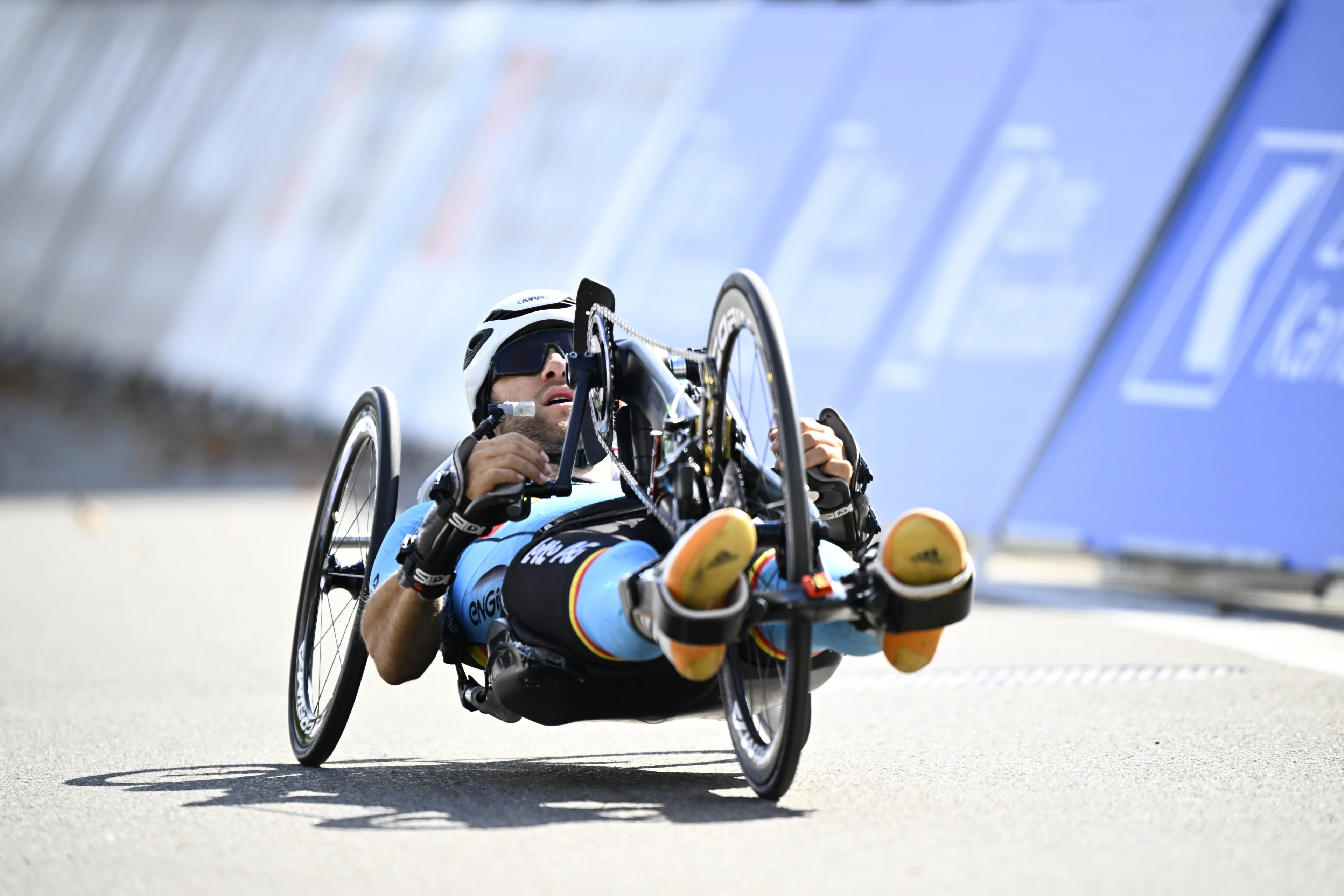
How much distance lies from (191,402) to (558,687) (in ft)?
73.7

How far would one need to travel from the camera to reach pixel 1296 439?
8211mm

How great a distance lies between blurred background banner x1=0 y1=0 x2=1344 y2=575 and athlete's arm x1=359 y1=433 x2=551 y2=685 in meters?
5.09

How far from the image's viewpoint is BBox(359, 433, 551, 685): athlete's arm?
3932 mm

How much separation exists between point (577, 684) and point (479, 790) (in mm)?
415

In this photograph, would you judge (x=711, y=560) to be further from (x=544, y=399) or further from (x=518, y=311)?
(x=518, y=311)

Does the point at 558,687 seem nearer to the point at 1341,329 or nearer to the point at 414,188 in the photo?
the point at 1341,329

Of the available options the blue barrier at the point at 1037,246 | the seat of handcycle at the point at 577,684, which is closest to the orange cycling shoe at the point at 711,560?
the seat of handcycle at the point at 577,684

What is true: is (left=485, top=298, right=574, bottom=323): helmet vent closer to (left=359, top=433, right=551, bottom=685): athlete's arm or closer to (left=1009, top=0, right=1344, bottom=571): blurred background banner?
(left=359, top=433, right=551, bottom=685): athlete's arm

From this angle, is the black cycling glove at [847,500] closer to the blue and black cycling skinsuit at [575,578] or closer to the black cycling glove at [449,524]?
the blue and black cycling skinsuit at [575,578]

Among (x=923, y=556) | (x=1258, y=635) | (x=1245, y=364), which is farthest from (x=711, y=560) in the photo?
(x=1245, y=364)

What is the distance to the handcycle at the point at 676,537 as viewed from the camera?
10.9 feet

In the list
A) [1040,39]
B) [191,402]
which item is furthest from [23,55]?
[1040,39]

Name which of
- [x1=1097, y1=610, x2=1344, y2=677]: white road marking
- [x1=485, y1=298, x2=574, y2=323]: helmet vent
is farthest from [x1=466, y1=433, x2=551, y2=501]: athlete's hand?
[x1=1097, y1=610, x2=1344, y2=677]: white road marking

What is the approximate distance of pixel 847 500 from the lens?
3967mm
